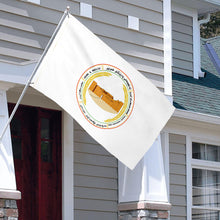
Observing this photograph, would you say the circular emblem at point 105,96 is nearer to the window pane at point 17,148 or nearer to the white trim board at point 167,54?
the window pane at point 17,148

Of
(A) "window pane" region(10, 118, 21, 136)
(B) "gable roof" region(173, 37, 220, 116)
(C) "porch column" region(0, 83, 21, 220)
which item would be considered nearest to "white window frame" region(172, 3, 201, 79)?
(B) "gable roof" region(173, 37, 220, 116)

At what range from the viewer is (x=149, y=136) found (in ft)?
28.2

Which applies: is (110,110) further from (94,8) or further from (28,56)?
(94,8)

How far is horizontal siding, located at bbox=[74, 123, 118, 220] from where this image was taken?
32.9 feet

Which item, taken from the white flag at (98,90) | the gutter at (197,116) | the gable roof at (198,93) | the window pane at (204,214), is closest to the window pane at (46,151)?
the white flag at (98,90)

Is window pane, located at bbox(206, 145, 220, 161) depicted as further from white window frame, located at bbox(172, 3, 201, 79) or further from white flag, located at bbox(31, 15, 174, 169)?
white flag, located at bbox(31, 15, 174, 169)

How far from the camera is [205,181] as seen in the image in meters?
12.1

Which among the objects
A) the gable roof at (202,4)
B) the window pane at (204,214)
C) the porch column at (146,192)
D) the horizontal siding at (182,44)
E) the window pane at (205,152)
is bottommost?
the window pane at (204,214)

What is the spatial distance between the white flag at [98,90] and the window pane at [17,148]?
1919mm

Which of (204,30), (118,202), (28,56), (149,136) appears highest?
(204,30)

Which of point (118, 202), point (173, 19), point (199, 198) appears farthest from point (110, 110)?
point (173, 19)

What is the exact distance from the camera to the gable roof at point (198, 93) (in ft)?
40.5

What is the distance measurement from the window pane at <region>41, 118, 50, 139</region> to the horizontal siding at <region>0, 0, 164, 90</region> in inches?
41.5

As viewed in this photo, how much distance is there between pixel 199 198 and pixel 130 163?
392 cm
